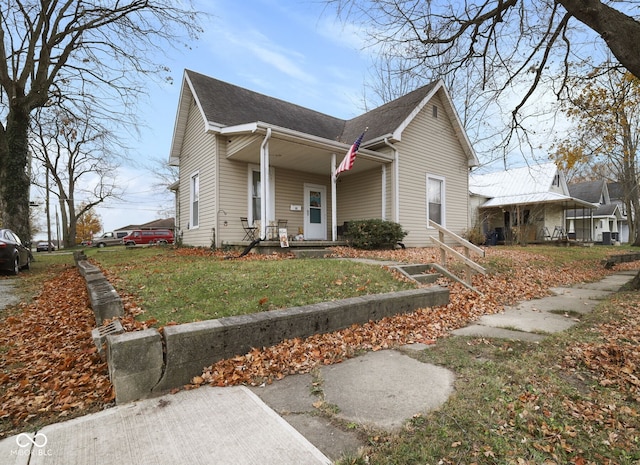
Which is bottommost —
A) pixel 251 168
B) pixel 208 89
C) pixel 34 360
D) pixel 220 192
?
pixel 34 360

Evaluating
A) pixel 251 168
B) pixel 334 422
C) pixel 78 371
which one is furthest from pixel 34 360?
pixel 251 168

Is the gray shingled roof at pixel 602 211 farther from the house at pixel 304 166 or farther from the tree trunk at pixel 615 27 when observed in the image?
the tree trunk at pixel 615 27

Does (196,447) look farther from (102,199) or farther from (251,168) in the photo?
(102,199)

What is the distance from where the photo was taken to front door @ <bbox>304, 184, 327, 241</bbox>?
1270 cm

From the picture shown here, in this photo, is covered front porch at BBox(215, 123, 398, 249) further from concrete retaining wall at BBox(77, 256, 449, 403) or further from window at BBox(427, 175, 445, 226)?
concrete retaining wall at BBox(77, 256, 449, 403)

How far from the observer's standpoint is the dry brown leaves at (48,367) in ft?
7.86

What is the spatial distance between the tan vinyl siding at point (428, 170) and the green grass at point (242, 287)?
23.0ft

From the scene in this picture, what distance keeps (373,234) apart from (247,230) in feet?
13.7

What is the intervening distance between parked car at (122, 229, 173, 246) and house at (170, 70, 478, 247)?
17642 millimetres

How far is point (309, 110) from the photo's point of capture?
627 inches

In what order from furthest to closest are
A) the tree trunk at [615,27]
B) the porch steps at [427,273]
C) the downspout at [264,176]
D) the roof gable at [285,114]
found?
the roof gable at [285,114]
the downspout at [264,176]
the porch steps at [427,273]
the tree trunk at [615,27]

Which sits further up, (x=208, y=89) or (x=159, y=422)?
(x=208, y=89)

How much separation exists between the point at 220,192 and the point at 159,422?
9073 mm

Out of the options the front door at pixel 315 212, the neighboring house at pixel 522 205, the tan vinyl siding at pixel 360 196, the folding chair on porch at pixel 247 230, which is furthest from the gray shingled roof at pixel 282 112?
the neighboring house at pixel 522 205
